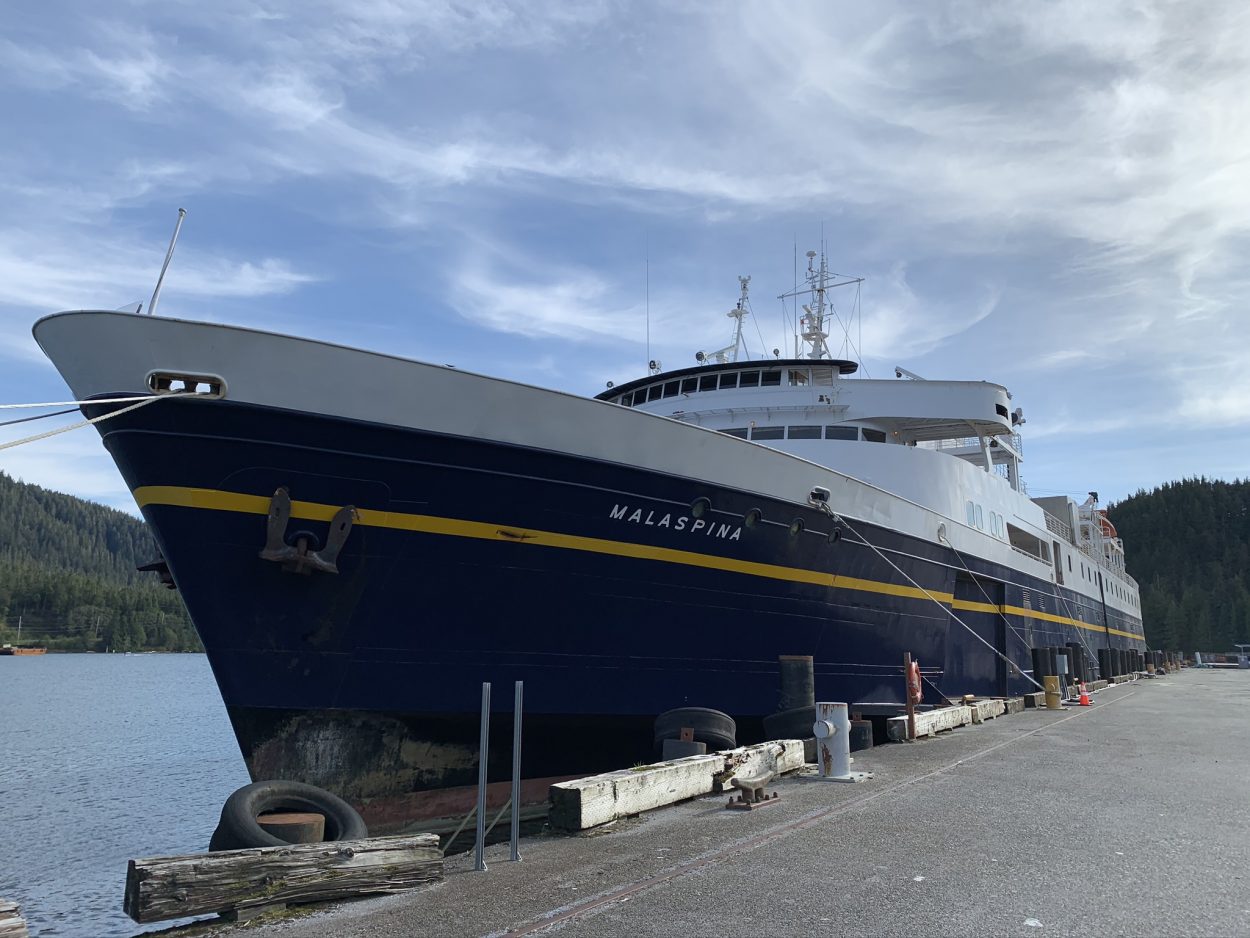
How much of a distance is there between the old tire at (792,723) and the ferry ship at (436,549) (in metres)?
0.45

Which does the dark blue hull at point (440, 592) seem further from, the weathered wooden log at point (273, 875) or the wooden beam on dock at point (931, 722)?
the weathered wooden log at point (273, 875)

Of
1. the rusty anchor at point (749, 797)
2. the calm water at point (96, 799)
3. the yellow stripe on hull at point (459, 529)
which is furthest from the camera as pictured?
the calm water at point (96, 799)

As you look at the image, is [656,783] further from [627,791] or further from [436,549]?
[436,549]

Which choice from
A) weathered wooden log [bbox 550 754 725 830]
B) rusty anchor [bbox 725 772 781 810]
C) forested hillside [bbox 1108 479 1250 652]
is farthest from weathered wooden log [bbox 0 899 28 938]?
forested hillside [bbox 1108 479 1250 652]

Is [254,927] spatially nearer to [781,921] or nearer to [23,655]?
[781,921]

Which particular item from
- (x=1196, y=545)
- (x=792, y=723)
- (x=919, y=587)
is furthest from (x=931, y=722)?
(x=1196, y=545)

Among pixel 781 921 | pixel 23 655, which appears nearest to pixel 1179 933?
pixel 781 921

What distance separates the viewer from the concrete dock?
4102 mm

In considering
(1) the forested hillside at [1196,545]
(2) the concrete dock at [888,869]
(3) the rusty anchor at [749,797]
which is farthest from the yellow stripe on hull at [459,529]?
(1) the forested hillside at [1196,545]

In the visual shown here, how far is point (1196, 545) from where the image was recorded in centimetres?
13900

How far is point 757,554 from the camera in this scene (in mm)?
10000

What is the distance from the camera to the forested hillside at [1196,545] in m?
115

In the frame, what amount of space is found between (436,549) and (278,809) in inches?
95.3

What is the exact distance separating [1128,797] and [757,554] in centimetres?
424
